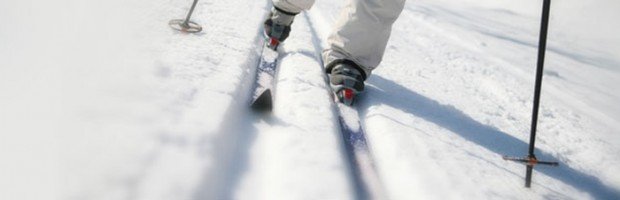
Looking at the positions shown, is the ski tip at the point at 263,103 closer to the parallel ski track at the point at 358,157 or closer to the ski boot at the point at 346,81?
the parallel ski track at the point at 358,157

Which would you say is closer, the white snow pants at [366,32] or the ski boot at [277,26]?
the white snow pants at [366,32]

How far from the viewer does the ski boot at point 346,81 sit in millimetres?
1979

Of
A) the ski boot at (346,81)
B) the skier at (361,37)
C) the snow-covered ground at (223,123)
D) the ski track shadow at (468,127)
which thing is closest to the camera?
the snow-covered ground at (223,123)

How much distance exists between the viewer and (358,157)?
1.48m

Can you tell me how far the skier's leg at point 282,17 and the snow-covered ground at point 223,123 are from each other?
101mm

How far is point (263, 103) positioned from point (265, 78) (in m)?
0.44

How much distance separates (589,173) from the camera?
175cm

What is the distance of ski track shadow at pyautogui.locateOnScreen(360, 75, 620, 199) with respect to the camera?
1.66m

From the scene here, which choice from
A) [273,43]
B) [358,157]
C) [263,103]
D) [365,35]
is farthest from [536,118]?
[273,43]

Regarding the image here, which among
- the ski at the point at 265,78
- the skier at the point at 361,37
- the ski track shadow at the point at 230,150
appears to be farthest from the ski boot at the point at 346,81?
the ski track shadow at the point at 230,150

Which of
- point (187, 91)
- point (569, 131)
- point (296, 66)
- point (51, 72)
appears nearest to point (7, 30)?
point (51, 72)

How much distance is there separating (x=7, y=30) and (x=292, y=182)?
1.02 meters

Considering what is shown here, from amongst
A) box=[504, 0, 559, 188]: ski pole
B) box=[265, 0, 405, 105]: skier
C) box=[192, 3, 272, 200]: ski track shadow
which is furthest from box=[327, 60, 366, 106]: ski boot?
box=[504, 0, 559, 188]: ski pole

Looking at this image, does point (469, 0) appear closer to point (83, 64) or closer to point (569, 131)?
point (569, 131)
